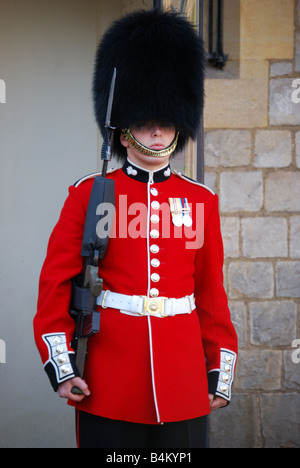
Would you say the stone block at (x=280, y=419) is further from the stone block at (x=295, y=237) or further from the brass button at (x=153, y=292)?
the brass button at (x=153, y=292)

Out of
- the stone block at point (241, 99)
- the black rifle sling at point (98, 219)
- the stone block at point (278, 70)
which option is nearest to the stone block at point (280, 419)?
the stone block at point (241, 99)

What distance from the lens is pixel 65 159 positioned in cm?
335

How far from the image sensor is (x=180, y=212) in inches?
87.9

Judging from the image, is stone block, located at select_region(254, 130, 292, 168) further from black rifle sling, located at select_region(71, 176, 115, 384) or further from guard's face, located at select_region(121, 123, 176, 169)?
black rifle sling, located at select_region(71, 176, 115, 384)

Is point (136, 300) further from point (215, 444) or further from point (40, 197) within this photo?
point (215, 444)

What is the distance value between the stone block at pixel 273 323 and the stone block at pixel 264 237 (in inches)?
10.9

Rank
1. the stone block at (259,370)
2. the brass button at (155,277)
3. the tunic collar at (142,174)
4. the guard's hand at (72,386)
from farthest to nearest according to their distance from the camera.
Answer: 1. the stone block at (259,370)
2. the tunic collar at (142,174)
3. the brass button at (155,277)
4. the guard's hand at (72,386)

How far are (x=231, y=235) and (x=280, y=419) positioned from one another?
1055 millimetres

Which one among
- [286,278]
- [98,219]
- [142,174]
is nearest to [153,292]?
[98,219]

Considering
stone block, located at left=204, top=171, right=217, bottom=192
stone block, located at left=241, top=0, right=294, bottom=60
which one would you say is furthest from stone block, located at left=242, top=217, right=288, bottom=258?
stone block, located at left=241, top=0, right=294, bottom=60

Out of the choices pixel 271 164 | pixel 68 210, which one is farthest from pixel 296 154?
pixel 68 210

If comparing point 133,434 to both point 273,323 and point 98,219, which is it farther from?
point 273,323

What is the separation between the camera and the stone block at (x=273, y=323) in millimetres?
3693

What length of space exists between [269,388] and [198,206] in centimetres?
175
